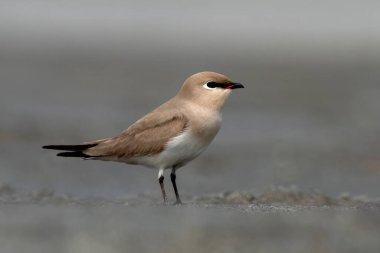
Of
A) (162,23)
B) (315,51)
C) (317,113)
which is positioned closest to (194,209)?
(317,113)

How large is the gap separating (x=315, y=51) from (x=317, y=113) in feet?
Result: 36.0

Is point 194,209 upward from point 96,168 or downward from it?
upward

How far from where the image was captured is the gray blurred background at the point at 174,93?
8.06 metres

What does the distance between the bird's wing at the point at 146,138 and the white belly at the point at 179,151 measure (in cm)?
5

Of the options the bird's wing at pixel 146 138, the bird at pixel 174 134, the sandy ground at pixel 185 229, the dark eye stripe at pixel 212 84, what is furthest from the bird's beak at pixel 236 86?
the sandy ground at pixel 185 229

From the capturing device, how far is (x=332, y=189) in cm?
1253

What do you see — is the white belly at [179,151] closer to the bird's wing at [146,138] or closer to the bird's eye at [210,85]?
the bird's wing at [146,138]

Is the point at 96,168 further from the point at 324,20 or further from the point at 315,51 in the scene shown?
the point at 324,20

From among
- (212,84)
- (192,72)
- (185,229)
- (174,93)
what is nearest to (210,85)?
(212,84)

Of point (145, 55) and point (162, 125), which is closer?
point (162, 125)

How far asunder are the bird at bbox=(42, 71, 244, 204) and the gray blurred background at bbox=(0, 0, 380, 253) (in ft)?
2.27

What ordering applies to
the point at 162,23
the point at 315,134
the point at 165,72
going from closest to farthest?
the point at 315,134, the point at 165,72, the point at 162,23

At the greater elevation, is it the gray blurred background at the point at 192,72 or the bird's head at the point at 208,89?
the bird's head at the point at 208,89

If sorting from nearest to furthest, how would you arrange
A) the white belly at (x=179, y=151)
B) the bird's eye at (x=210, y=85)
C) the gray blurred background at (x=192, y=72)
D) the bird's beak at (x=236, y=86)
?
the white belly at (x=179, y=151) → the bird's beak at (x=236, y=86) → the bird's eye at (x=210, y=85) → the gray blurred background at (x=192, y=72)
